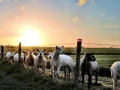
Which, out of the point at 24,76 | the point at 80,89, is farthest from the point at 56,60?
the point at 80,89

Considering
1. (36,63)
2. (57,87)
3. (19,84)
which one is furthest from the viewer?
(36,63)

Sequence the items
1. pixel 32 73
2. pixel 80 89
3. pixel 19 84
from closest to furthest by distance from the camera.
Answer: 1. pixel 80 89
2. pixel 19 84
3. pixel 32 73

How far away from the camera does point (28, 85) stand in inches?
474

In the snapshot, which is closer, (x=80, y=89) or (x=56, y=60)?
(x=80, y=89)

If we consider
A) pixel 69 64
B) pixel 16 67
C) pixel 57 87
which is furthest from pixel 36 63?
pixel 57 87

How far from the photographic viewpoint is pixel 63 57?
1593 cm

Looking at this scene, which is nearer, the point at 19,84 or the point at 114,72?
the point at 114,72

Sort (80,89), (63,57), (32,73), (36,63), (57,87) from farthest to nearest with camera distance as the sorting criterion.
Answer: (36,63) < (63,57) < (32,73) < (57,87) < (80,89)

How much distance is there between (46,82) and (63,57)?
14.9 feet

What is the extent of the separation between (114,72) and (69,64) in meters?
4.92

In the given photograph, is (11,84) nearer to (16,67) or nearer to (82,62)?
(82,62)

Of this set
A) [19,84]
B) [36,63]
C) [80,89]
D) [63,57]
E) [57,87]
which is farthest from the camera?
[36,63]

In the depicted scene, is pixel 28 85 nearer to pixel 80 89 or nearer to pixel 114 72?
pixel 80 89

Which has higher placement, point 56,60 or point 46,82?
point 56,60
